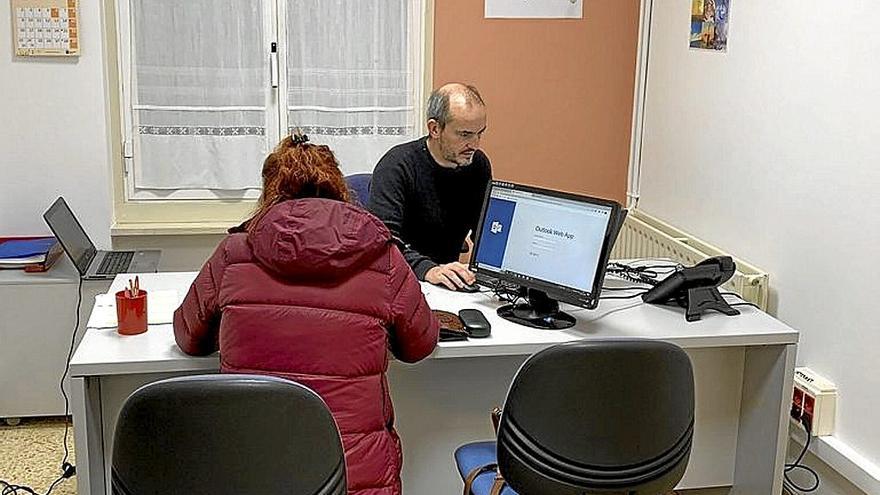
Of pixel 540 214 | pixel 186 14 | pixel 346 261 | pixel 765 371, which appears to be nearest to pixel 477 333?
pixel 540 214

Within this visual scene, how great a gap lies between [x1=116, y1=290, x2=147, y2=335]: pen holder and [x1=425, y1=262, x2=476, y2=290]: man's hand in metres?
0.89

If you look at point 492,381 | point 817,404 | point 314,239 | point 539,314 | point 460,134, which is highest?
point 460,134

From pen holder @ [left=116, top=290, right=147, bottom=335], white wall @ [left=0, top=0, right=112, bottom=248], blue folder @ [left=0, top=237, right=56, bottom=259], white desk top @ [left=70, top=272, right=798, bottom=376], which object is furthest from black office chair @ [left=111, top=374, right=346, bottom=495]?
white wall @ [left=0, top=0, right=112, bottom=248]

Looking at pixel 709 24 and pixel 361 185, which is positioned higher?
pixel 709 24

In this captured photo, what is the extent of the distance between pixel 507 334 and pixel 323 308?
66 centimetres

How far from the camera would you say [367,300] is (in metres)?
2.14

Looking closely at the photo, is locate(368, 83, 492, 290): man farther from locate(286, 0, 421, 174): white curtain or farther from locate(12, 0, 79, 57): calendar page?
locate(12, 0, 79, 57): calendar page

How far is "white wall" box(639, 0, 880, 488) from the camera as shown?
279cm

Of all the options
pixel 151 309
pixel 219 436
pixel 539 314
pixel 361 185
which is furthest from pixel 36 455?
pixel 219 436

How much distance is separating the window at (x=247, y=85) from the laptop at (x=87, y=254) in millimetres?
314

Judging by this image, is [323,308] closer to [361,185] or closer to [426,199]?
[426,199]

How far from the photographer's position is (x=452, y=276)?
9.68 feet

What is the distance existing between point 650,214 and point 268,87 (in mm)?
1804

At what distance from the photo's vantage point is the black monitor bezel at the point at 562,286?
248 centimetres
